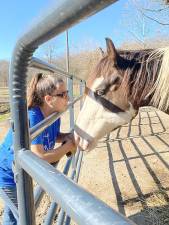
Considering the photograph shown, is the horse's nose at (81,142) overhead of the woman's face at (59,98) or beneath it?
beneath

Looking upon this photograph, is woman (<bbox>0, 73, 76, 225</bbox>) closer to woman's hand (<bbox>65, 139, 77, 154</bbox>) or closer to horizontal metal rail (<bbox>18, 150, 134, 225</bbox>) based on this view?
woman's hand (<bbox>65, 139, 77, 154</bbox>)

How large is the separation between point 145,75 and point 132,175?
206cm

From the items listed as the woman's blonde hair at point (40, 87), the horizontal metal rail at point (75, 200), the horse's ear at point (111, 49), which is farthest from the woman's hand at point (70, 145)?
the horizontal metal rail at point (75, 200)

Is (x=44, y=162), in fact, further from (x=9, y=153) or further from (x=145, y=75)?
(x=145, y=75)

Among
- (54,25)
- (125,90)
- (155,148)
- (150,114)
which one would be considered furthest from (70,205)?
(150,114)

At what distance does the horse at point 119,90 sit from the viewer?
2443 millimetres

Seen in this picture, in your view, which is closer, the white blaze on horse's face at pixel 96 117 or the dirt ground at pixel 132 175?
the white blaze on horse's face at pixel 96 117

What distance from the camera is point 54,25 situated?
548mm

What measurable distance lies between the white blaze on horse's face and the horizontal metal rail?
1.90m

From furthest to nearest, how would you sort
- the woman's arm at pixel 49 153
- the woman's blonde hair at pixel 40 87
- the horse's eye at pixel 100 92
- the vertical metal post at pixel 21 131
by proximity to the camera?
the horse's eye at pixel 100 92 < the woman's blonde hair at pixel 40 87 < the woman's arm at pixel 49 153 < the vertical metal post at pixel 21 131

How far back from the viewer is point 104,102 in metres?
2.56

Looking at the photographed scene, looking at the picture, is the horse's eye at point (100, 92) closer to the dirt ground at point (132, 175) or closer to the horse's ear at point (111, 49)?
the horse's ear at point (111, 49)

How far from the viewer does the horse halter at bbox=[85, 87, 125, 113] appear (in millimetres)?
2553

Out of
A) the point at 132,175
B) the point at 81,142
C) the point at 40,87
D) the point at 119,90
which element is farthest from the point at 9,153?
the point at 132,175
